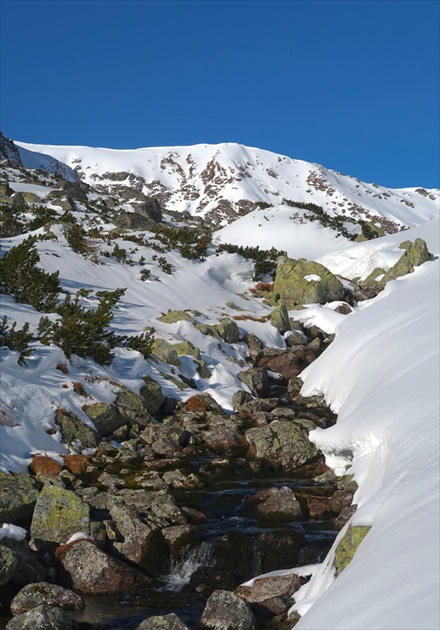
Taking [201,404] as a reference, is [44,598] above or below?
below

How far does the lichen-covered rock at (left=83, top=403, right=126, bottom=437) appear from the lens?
36.1 ft

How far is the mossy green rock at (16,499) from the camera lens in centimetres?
709

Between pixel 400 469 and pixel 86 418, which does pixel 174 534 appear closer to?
pixel 400 469

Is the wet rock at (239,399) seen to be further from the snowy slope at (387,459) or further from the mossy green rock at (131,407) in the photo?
the mossy green rock at (131,407)

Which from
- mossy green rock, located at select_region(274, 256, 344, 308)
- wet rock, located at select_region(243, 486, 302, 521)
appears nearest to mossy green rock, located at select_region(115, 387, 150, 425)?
wet rock, located at select_region(243, 486, 302, 521)

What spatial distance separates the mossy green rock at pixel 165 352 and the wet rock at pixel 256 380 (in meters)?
2.25

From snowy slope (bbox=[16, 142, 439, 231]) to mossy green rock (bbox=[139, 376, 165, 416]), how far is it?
91767 millimetres

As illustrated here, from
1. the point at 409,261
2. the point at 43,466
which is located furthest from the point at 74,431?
the point at 409,261

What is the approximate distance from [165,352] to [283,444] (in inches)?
235

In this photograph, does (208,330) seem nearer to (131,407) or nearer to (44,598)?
(131,407)

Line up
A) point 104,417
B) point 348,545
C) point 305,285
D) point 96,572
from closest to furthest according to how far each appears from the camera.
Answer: point 348,545
point 96,572
point 104,417
point 305,285

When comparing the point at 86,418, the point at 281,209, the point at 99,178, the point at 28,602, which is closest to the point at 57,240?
the point at 86,418

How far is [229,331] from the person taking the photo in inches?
729

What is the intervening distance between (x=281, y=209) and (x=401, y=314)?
30081 millimetres
